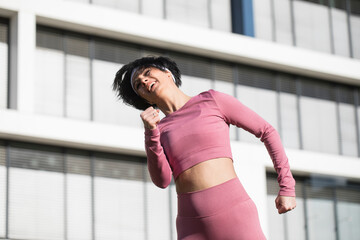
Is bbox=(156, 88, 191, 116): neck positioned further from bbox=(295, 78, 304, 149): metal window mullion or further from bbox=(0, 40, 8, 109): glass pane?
bbox=(295, 78, 304, 149): metal window mullion

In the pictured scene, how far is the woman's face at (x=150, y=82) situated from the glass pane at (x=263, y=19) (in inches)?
941

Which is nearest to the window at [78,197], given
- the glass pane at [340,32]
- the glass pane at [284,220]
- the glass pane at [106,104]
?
the glass pane at [106,104]

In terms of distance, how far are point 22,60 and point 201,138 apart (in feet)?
64.5

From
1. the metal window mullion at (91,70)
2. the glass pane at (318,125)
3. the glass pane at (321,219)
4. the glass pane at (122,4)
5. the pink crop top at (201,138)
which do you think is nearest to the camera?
the pink crop top at (201,138)

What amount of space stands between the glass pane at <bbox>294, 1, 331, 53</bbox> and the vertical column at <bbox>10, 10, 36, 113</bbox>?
9839 millimetres

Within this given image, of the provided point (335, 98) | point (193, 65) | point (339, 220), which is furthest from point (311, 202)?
point (193, 65)

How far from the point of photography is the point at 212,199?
199 inches

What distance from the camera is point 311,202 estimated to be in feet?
94.7

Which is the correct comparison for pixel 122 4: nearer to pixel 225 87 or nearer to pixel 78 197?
pixel 225 87

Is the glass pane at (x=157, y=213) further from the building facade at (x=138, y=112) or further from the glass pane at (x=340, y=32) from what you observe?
the glass pane at (x=340, y=32)

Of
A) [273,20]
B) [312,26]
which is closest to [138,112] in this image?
[273,20]

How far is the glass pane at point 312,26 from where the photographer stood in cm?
3045

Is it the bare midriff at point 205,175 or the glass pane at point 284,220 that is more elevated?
the glass pane at point 284,220

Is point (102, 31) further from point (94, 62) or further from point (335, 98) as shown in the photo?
point (335, 98)
